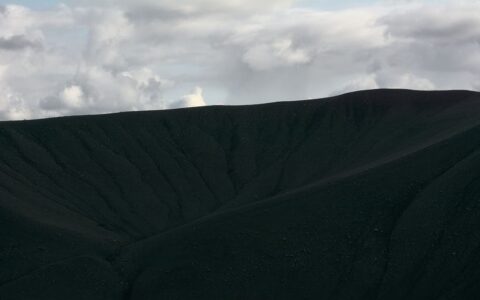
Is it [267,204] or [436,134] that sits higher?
[436,134]

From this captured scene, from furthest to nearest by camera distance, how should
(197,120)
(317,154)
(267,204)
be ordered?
(197,120)
(317,154)
(267,204)

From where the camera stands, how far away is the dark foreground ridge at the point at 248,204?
5619 cm

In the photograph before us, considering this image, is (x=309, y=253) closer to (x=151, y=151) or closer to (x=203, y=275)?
(x=203, y=275)

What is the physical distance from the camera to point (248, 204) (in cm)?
6962

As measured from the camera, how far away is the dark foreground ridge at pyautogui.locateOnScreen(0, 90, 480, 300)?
56188 millimetres

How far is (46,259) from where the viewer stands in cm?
6488

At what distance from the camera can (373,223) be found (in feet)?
196

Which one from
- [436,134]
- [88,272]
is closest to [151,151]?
[436,134]

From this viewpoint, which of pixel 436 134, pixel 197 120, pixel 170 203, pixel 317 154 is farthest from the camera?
pixel 197 120

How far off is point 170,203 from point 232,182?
7875 millimetres

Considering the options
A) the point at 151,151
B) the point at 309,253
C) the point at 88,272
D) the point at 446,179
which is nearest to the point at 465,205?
the point at 446,179

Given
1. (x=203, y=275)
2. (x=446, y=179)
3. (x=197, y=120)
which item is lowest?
(x=203, y=275)

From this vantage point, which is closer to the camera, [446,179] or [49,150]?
[446,179]

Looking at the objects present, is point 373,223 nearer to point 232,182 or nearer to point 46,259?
point 46,259
